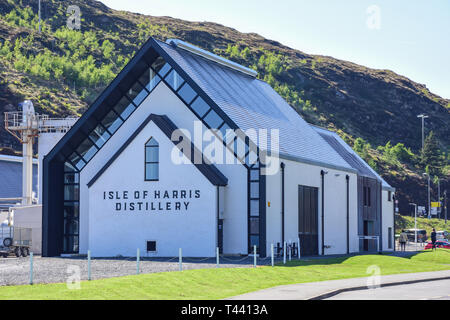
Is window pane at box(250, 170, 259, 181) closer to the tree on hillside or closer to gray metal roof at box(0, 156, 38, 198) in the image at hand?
gray metal roof at box(0, 156, 38, 198)

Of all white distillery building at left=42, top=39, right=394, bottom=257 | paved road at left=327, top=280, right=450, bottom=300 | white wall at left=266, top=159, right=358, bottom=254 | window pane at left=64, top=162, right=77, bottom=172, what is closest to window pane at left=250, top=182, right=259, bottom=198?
white distillery building at left=42, top=39, right=394, bottom=257

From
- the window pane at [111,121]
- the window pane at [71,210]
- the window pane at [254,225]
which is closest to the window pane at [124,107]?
the window pane at [111,121]

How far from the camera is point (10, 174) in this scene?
244 feet

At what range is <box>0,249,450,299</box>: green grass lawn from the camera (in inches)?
784

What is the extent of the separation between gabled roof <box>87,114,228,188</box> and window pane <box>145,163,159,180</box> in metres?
1.83

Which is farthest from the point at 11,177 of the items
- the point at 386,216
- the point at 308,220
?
the point at 308,220

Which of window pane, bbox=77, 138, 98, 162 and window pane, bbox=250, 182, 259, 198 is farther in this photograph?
window pane, bbox=77, 138, 98, 162

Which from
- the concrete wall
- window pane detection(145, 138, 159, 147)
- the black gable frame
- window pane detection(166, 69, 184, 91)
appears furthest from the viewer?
the concrete wall

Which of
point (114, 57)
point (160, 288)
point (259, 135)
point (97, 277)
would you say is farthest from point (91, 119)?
point (114, 57)

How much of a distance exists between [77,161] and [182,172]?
891 centimetres

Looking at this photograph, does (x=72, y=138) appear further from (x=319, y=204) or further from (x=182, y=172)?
(x=319, y=204)

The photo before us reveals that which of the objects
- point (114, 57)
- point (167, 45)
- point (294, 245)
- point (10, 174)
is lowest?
point (294, 245)
